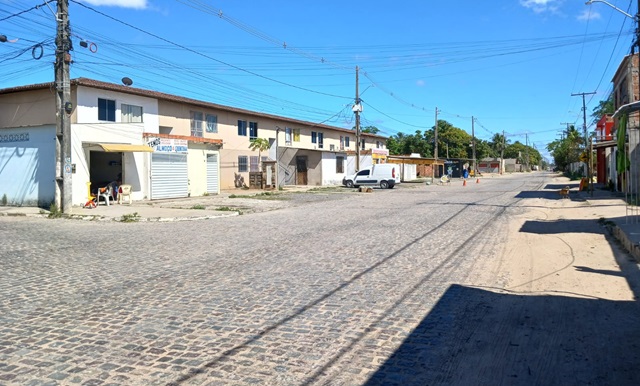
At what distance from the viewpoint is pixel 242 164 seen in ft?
124

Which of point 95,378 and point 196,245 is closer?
point 95,378

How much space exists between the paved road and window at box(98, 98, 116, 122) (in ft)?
48.8

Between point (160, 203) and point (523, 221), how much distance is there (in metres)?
16.7

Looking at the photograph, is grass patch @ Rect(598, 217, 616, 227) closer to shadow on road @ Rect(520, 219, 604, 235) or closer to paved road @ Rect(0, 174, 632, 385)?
shadow on road @ Rect(520, 219, 604, 235)

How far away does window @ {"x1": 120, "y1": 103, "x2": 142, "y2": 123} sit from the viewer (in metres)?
27.6

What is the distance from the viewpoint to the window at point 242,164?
123ft

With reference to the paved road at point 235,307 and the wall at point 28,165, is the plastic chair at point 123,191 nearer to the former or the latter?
the wall at point 28,165

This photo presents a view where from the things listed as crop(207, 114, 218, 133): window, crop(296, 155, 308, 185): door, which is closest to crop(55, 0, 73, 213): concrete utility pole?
crop(207, 114, 218, 133): window

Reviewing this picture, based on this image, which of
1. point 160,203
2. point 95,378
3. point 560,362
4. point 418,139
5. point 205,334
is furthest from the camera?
point 418,139

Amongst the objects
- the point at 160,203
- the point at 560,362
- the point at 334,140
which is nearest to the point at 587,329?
the point at 560,362

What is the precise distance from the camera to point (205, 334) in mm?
5285

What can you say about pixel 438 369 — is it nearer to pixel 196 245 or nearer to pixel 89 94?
pixel 196 245

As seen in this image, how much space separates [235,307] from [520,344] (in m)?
3.39

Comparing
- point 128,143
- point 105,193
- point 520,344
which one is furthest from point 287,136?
point 520,344
